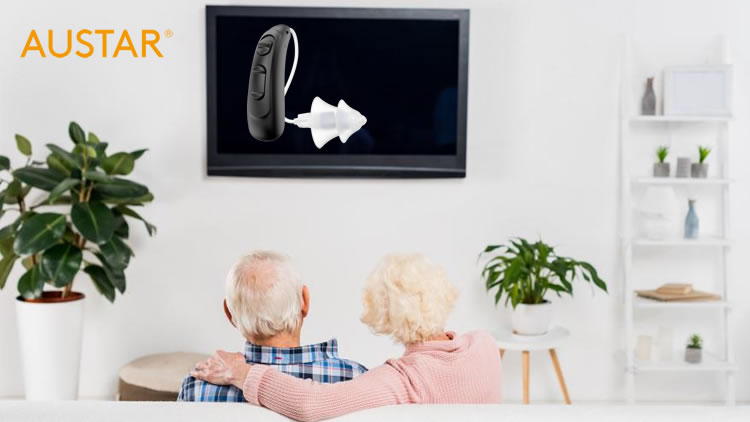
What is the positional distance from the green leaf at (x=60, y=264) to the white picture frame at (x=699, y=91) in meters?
2.72

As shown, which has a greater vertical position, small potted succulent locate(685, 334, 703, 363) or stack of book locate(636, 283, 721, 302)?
stack of book locate(636, 283, 721, 302)

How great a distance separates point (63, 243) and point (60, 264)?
0.15m

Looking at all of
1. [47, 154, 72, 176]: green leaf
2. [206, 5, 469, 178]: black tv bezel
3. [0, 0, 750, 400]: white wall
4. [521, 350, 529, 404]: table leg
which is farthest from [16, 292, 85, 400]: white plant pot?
[521, 350, 529, 404]: table leg

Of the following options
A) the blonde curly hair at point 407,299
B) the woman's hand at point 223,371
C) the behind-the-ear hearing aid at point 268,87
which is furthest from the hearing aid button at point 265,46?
the blonde curly hair at point 407,299

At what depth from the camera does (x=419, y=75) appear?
397 cm

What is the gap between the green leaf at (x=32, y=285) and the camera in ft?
11.7

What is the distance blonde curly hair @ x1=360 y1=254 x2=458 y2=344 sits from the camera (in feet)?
6.66

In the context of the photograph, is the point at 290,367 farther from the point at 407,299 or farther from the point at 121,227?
the point at 121,227

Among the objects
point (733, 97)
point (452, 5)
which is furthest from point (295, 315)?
point (733, 97)

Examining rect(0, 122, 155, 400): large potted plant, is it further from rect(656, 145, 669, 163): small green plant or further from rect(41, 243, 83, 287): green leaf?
rect(656, 145, 669, 163): small green plant

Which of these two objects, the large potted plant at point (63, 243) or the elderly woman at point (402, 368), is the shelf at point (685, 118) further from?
the large potted plant at point (63, 243)

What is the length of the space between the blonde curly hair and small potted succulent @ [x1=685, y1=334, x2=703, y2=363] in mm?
2221

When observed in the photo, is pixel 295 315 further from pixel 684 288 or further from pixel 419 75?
pixel 684 288

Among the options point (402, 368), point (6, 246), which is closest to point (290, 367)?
point (402, 368)
